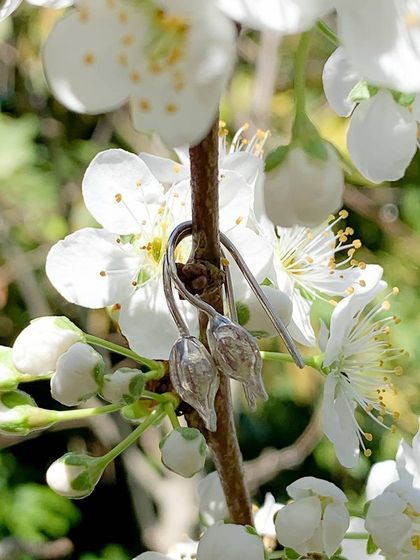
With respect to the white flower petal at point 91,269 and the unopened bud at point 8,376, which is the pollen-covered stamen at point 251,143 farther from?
the unopened bud at point 8,376

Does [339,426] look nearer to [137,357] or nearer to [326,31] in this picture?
[137,357]

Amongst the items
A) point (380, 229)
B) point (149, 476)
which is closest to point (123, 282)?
point (149, 476)

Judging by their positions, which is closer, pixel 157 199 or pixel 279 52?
pixel 157 199

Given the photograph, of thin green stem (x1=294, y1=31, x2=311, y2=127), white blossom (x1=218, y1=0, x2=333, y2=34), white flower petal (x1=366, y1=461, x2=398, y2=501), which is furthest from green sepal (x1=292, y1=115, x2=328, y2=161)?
white flower petal (x1=366, y1=461, x2=398, y2=501)

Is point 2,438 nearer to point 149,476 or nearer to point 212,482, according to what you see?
point 149,476

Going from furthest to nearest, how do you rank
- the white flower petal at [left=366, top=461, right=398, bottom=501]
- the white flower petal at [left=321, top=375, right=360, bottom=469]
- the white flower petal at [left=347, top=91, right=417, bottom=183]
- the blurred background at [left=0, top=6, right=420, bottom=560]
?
the blurred background at [left=0, top=6, right=420, bottom=560]
the white flower petal at [left=366, top=461, right=398, bottom=501]
the white flower petal at [left=321, top=375, right=360, bottom=469]
the white flower petal at [left=347, top=91, right=417, bottom=183]

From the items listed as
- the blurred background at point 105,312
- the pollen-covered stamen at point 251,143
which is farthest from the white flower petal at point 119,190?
→ the blurred background at point 105,312

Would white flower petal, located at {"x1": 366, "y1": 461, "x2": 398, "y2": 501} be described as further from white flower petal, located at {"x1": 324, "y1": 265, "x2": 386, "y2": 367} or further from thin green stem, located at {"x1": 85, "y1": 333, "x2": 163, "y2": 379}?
thin green stem, located at {"x1": 85, "y1": 333, "x2": 163, "y2": 379}
